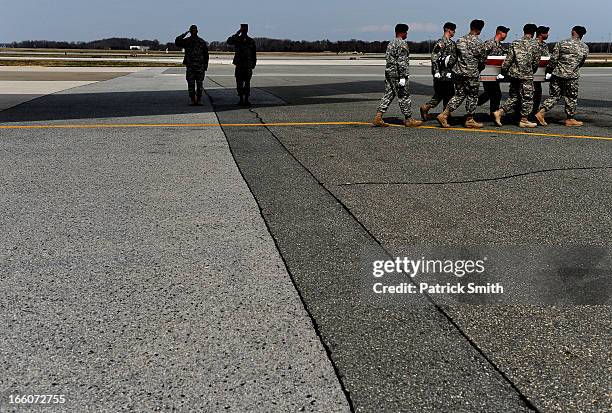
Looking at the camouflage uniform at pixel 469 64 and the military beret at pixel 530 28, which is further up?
the military beret at pixel 530 28

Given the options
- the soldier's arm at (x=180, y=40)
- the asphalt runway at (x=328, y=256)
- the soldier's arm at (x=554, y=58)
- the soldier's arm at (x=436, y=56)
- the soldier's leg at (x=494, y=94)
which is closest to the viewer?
the asphalt runway at (x=328, y=256)

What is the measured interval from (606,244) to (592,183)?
7.71 feet

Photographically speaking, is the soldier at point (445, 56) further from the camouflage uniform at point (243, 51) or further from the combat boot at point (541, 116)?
the camouflage uniform at point (243, 51)

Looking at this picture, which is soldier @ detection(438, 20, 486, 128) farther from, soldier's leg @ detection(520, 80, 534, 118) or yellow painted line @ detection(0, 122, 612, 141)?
soldier's leg @ detection(520, 80, 534, 118)

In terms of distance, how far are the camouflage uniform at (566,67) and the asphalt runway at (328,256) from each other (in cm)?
149

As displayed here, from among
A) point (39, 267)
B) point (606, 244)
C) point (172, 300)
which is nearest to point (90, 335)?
point (172, 300)

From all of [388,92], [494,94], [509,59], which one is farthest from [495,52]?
[388,92]

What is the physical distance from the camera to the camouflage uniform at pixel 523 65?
10.6 metres

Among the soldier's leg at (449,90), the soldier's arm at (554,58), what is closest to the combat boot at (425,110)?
the soldier's leg at (449,90)

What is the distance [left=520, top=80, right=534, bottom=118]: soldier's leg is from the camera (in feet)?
35.3

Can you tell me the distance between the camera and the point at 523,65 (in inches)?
418

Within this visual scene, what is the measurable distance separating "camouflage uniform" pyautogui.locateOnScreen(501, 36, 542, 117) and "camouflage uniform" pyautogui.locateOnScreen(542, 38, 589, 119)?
0.43 metres

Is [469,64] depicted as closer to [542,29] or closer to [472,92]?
[472,92]

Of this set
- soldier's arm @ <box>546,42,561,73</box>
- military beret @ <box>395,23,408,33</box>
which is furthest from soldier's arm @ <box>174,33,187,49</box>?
soldier's arm @ <box>546,42,561,73</box>
